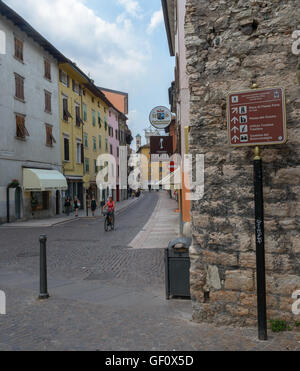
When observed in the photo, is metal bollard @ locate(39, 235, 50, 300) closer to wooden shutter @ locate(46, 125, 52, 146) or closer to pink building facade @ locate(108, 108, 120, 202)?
wooden shutter @ locate(46, 125, 52, 146)

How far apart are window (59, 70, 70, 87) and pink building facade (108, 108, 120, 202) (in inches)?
699

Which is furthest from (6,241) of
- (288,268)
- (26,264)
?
(288,268)

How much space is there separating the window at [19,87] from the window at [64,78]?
7.13 meters

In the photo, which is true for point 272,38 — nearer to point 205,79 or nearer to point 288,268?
point 205,79

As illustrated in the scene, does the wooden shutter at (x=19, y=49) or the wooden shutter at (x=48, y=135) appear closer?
the wooden shutter at (x=19, y=49)

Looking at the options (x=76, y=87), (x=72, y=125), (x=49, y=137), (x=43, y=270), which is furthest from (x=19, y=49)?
(x=43, y=270)

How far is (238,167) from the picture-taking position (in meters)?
4.85

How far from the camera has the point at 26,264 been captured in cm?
1009

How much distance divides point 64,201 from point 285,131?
2886 centimetres

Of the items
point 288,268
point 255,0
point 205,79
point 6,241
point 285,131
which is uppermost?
point 255,0

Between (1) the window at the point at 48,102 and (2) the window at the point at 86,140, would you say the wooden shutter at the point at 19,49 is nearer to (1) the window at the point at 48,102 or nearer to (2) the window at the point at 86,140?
(1) the window at the point at 48,102

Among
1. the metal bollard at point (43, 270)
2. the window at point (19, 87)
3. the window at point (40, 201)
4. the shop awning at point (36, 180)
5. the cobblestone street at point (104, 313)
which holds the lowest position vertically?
the cobblestone street at point (104, 313)

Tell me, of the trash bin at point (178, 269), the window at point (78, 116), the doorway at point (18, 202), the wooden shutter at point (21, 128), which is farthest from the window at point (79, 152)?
the trash bin at point (178, 269)

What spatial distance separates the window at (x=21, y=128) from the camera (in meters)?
24.0
